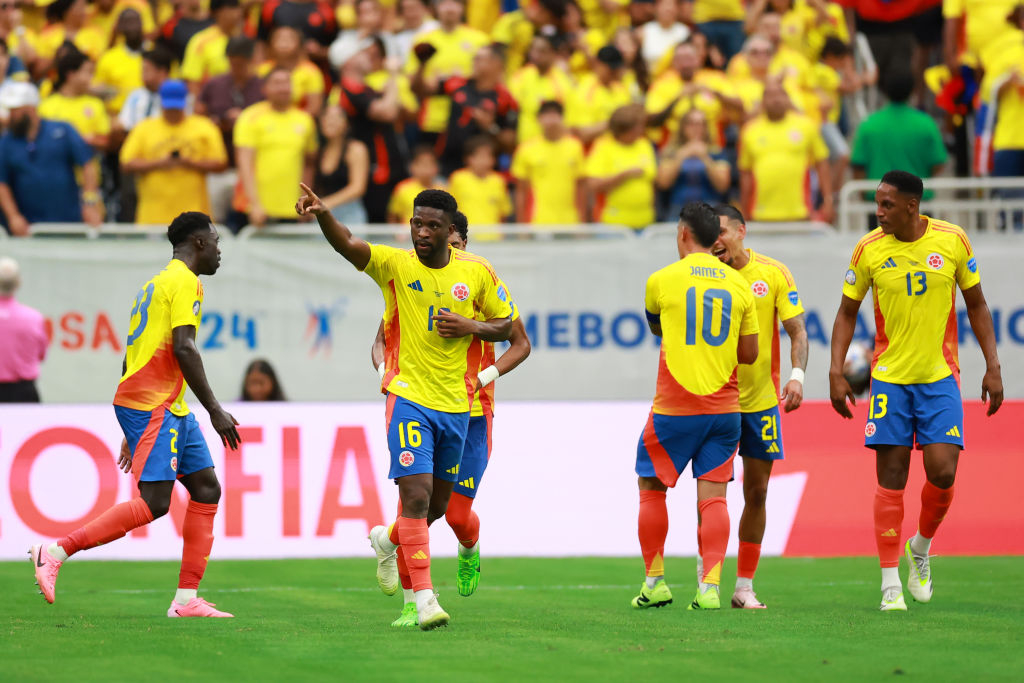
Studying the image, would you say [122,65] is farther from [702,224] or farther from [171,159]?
[702,224]

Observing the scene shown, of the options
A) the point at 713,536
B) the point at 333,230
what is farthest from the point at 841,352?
the point at 333,230

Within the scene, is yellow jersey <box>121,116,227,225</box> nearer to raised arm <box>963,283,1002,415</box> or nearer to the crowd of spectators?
the crowd of spectators

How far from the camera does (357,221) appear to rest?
17.2 m

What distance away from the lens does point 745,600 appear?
386 inches

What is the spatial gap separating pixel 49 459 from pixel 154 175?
463cm

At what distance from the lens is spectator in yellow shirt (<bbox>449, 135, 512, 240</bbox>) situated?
17.1 metres

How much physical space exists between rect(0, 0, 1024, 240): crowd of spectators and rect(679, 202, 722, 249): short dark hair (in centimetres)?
721

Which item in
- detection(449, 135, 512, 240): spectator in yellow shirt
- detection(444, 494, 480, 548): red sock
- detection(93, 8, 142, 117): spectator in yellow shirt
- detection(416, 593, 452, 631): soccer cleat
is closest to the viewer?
detection(416, 593, 452, 631): soccer cleat

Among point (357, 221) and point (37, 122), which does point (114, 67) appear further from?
point (357, 221)

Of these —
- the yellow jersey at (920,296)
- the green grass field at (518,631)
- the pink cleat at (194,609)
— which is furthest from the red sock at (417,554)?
the yellow jersey at (920,296)

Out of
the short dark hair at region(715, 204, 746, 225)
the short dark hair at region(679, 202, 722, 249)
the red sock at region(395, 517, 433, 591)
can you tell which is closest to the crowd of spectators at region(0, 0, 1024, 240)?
the short dark hair at region(715, 204, 746, 225)

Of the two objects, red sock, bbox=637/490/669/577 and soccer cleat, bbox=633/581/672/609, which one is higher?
red sock, bbox=637/490/669/577

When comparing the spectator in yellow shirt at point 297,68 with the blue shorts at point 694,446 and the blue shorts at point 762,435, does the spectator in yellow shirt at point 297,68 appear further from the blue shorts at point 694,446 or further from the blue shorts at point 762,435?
the blue shorts at point 694,446

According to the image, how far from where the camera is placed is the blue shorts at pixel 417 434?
8.49 meters
